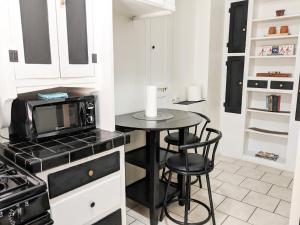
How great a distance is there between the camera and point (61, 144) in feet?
5.21

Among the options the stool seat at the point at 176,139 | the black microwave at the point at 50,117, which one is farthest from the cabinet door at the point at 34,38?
the stool seat at the point at 176,139

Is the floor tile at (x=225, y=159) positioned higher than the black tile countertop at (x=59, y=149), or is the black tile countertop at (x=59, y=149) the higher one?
the black tile countertop at (x=59, y=149)

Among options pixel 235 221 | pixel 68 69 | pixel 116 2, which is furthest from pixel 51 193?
pixel 235 221

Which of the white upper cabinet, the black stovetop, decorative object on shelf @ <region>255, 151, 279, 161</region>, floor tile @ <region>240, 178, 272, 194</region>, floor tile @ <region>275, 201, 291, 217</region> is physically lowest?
floor tile @ <region>275, 201, 291, 217</region>

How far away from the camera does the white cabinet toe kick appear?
1451 millimetres

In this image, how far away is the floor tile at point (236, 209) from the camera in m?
2.47

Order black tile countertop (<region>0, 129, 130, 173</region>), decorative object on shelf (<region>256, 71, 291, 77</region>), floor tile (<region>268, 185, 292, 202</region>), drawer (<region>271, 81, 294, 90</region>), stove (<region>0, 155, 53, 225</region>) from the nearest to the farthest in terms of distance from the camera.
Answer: stove (<region>0, 155, 53, 225</region>)
black tile countertop (<region>0, 129, 130, 173</region>)
floor tile (<region>268, 185, 292, 202</region>)
drawer (<region>271, 81, 294, 90</region>)
decorative object on shelf (<region>256, 71, 291, 77</region>)

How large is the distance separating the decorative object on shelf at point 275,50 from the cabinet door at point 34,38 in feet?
9.65

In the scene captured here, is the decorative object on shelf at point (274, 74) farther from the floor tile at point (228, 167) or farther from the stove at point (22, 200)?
the stove at point (22, 200)

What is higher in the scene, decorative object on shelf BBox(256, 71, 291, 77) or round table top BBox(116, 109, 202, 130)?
decorative object on shelf BBox(256, 71, 291, 77)

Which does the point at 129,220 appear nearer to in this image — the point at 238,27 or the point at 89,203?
the point at 89,203

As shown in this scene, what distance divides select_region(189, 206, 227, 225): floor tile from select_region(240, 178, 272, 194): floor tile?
738 millimetres

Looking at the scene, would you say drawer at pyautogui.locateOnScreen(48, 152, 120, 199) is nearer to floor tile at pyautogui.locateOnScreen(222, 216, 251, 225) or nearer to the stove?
the stove

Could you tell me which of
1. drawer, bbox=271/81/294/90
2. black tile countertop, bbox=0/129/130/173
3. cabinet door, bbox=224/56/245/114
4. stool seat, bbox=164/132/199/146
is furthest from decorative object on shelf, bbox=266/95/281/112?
black tile countertop, bbox=0/129/130/173
